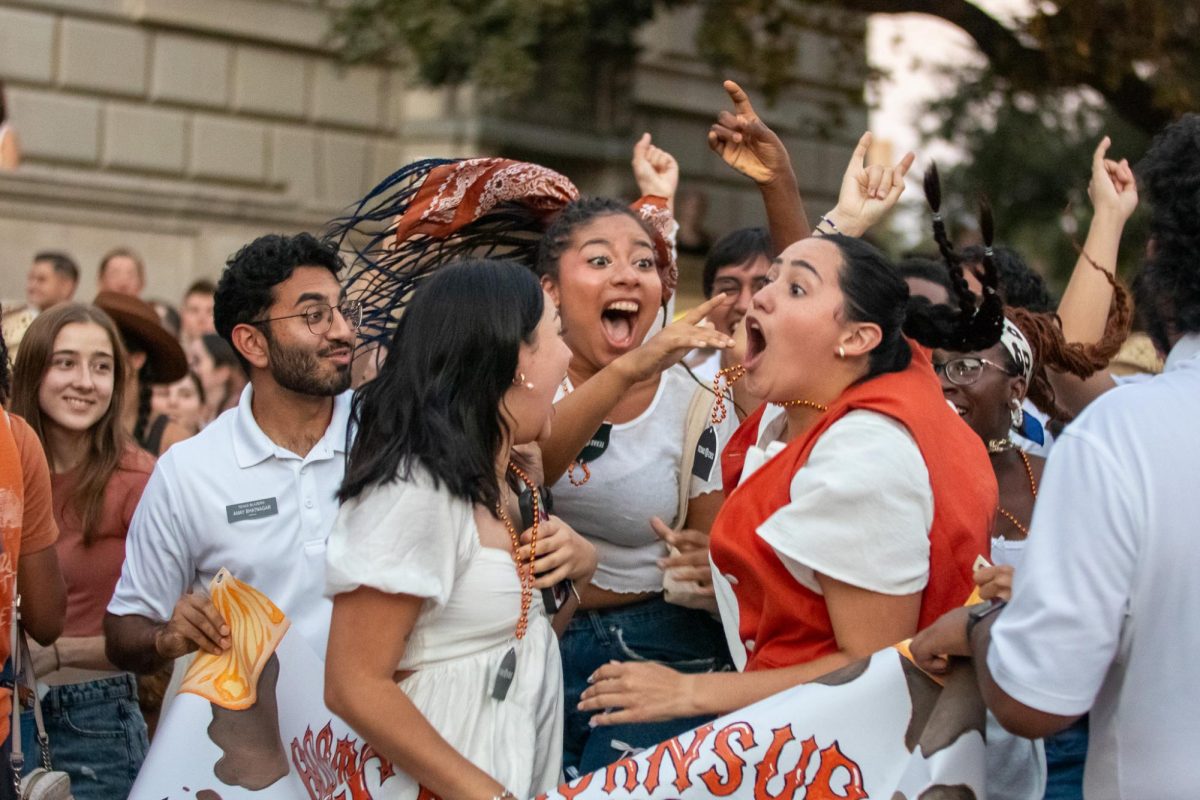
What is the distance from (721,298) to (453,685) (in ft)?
3.66

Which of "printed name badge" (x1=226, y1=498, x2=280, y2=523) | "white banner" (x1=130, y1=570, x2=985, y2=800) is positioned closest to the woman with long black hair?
"white banner" (x1=130, y1=570, x2=985, y2=800)

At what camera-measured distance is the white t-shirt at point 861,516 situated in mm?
3209

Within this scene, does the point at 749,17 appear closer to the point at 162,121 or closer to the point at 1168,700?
the point at 162,121

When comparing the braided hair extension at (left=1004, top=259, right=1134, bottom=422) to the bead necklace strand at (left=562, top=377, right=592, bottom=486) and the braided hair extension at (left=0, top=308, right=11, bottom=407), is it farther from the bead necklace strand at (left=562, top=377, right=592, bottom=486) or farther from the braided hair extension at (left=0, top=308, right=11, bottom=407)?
the braided hair extension at (left=0, top=308, right=11, bottom=407)

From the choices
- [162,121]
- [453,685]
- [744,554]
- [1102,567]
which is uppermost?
[1102,567]

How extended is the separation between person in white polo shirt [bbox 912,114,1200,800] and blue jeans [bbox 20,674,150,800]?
291cm

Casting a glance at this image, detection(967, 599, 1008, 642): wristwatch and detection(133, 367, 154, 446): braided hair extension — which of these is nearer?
detection(967, 599, 1008, 642): wristwatch

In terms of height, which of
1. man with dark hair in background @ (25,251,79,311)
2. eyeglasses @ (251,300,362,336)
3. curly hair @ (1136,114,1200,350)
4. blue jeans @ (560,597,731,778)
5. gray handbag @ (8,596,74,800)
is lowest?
man with dark hair in background @ (25,251,79,311)

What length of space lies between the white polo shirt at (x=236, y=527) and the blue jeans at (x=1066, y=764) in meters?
1.73

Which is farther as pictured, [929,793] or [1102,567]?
[929,793]

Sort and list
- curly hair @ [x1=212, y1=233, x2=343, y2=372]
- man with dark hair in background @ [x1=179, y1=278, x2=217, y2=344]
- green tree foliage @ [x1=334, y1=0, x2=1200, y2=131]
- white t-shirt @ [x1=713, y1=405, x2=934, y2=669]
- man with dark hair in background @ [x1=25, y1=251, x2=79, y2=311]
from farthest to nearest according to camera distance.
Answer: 1. green tree foliage @ [x1=334, y1=0, x2=1200, y2=131]
2. man with dark hair in background @ [x1=179, y1=278, x2=217, y2=344]
3. man with dark hair in background @ [x1=25, y1=251, x2=79, y2=311]
4. curly hair @ [x1=212, y1=233, x2=343, y2=372]
5. white t-shirt @ [x1=713, y1=405, x2=934, y2=669]

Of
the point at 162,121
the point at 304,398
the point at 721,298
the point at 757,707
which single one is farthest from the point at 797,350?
the point at 162,121

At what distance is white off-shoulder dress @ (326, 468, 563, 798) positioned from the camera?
312 cm

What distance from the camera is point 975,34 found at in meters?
12.6
